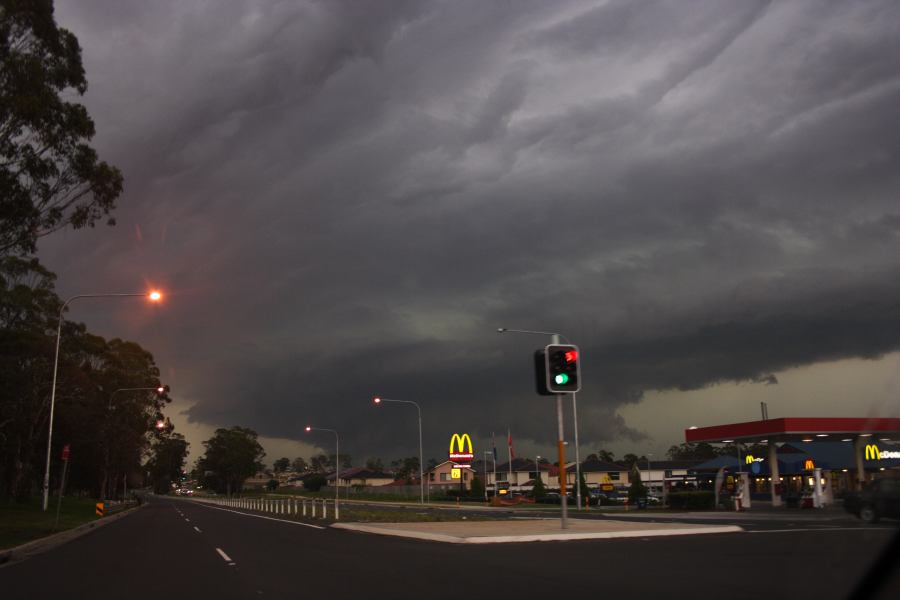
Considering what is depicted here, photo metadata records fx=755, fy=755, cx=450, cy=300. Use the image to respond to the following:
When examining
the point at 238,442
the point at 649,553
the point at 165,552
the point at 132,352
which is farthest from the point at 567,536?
the point at 238,442

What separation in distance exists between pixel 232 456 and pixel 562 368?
137 meters

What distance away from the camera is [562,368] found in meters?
19.8

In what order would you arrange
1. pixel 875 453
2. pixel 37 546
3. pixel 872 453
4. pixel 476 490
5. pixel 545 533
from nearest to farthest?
pixel 545 533, pixel 37 546, pixel 875 453, pixel 872 453, pixel 476 490

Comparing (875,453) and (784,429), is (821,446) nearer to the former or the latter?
(875,453)

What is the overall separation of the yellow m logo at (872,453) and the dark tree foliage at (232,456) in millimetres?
120321

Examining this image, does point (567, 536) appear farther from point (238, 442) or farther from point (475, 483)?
point (238, 442)

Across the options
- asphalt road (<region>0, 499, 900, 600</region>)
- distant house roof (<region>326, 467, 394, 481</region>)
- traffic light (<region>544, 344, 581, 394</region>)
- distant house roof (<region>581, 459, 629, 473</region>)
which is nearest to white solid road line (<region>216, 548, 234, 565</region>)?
asphalt road (<region>0, 499, 900, 600</region>)

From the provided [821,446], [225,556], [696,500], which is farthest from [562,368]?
[821,446]

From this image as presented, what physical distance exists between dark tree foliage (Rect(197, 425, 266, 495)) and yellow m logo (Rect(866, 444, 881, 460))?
395 ft

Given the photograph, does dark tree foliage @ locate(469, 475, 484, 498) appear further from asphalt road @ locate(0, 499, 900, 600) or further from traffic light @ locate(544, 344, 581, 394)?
traffic light @ locate(544, 344, 581, 394)

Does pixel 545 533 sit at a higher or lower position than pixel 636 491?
higher

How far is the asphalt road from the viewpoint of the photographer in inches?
405

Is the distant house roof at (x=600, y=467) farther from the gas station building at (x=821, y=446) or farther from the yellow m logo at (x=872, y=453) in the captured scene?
the yellow m logo at (x=872, y=453)

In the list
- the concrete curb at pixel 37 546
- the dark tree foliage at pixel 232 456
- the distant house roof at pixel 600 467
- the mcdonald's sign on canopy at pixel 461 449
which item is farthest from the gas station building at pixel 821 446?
the dark tree foliage at pixel 232 456
